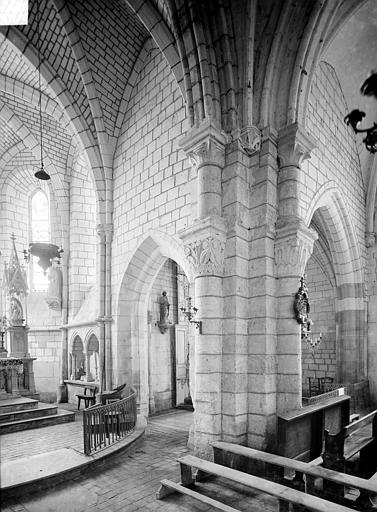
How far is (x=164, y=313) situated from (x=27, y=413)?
3821 millimetres

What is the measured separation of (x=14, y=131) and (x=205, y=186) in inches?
343

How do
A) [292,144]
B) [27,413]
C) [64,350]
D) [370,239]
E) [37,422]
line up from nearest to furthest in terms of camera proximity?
[292,144], [37,422], [27,413], [370,239], [64,350]

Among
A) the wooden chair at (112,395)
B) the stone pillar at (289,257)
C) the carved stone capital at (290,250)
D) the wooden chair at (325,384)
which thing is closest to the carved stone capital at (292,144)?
the stone pillar at (289,257)

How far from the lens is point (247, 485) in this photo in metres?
3.96

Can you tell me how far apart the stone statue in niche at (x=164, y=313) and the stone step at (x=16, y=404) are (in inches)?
133

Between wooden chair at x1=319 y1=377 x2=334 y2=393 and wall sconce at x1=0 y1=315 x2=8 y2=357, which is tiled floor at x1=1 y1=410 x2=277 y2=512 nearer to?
wall sconce at x1=0 y1=315 x2=8 y2=357

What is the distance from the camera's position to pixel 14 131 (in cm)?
1179

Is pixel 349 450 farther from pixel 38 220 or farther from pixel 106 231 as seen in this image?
pixel 38 220

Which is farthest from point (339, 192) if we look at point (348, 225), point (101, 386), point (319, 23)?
point (101, 386)

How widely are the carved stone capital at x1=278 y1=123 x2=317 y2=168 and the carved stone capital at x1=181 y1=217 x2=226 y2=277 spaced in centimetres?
150

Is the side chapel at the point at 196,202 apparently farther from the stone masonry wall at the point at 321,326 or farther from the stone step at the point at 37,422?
the stone step at the point at 37,422

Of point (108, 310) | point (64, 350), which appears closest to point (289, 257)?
point (108, 310)

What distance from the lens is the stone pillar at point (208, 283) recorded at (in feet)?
17.8

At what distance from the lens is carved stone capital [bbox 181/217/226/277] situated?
5.53 metres
